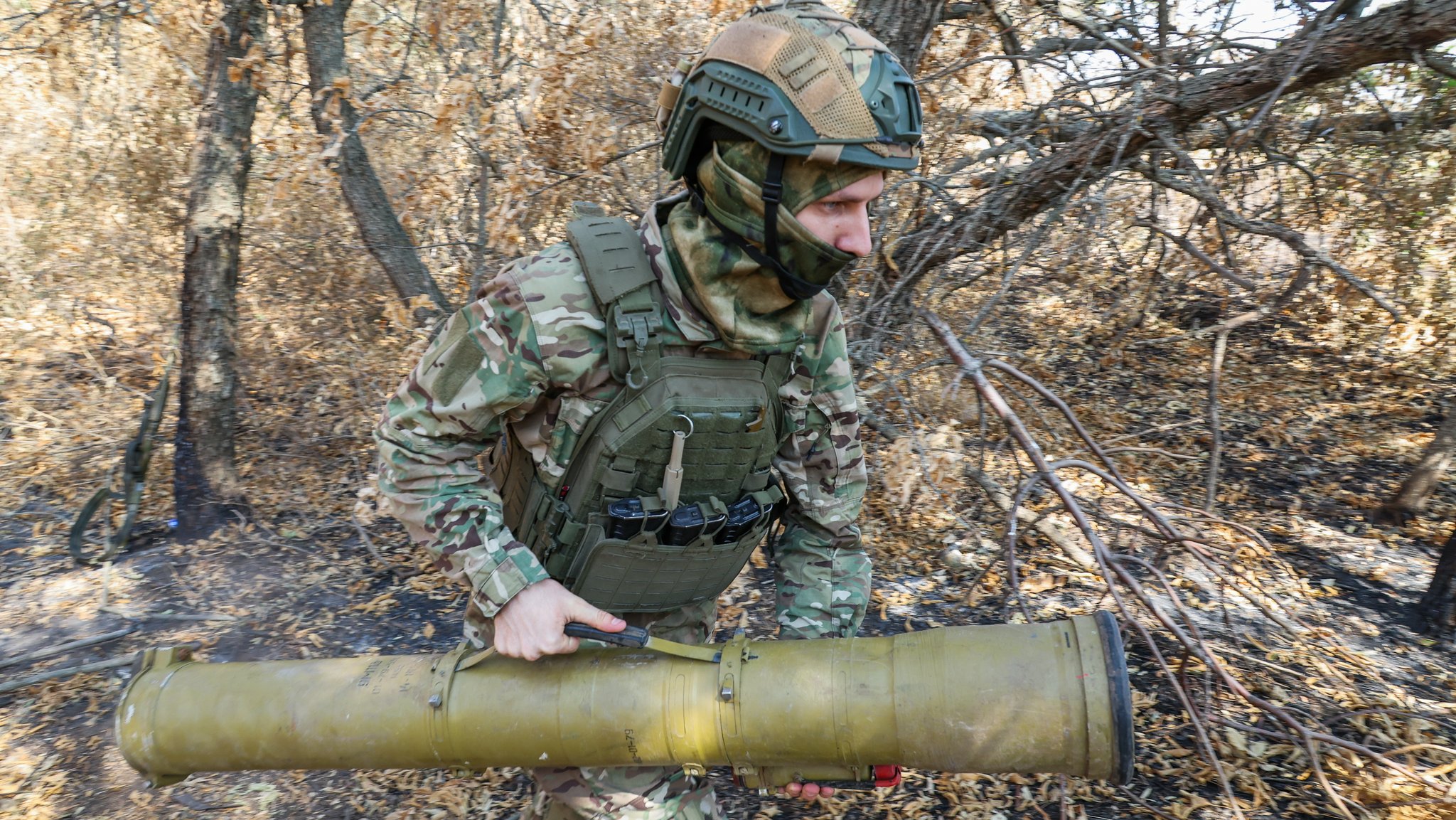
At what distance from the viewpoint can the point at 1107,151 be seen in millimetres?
3754

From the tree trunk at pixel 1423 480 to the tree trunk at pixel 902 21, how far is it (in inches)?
133

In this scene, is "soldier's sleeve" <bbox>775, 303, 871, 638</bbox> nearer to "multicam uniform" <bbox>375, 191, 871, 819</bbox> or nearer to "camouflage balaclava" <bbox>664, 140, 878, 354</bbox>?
"multicam uniform" <bbox>375, 191, 871, 819</bbox>

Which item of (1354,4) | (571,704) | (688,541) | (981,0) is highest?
(981,0)

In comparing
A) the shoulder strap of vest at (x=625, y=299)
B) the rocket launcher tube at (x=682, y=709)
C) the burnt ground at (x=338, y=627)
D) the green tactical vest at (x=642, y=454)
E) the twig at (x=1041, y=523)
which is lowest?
the burnt ground at (x=338, y=627)

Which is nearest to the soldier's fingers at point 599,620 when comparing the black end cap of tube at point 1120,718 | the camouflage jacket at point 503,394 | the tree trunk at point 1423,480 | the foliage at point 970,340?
the camouflage jacket at point 503,394

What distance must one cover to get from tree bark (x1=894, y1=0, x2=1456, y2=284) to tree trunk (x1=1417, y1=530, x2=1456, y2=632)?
2.06 metres

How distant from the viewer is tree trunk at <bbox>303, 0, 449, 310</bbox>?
16.2 ft

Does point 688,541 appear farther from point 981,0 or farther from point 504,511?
point 981,0

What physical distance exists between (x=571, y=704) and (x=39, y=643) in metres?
3.47

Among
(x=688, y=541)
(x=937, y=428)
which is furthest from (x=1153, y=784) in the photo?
(x=688, y=541)

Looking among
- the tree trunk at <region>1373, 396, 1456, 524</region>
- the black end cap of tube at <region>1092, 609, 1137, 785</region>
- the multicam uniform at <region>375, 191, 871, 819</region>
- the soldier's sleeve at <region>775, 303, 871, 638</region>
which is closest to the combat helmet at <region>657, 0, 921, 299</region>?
the multicam uniform at <region>375, 191, 871, 819</region>

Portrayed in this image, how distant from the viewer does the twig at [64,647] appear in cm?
380

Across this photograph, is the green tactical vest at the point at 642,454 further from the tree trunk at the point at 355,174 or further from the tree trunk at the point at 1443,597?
the tree trunk at the point at 1443,597

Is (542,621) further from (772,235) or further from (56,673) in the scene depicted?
(56,673)
